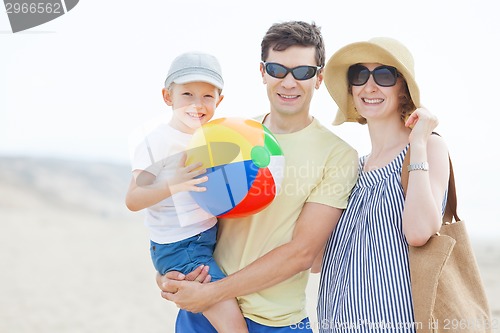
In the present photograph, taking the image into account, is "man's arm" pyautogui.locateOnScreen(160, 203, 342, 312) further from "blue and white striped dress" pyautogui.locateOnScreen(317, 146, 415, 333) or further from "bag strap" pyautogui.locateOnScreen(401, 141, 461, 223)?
"bag strap" pyautogui.locateOnScreen(401, 141, 461, 223)

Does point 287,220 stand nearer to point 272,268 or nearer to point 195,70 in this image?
point 272,268

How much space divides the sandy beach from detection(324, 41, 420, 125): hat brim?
7.41 meters

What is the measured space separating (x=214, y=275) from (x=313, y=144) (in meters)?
0.88

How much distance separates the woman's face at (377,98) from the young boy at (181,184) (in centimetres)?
80

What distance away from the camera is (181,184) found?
9.99 ft

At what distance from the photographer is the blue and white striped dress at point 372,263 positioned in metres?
2.99

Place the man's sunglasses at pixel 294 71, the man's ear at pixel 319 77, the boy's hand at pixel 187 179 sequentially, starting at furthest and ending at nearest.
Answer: the man's ear at pixel 319 77, the man's sunglasses at pixel 294 71, the boy's hand at pixel 187 179

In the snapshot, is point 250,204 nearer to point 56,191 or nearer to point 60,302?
point 60,302

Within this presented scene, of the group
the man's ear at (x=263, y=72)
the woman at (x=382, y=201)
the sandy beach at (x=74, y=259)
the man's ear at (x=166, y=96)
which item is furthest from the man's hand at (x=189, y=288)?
the sandy beach at (x=74, y=259)

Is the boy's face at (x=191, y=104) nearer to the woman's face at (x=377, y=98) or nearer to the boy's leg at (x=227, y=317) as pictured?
the woman's face at (x=377, y=98)

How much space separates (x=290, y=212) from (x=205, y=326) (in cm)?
78

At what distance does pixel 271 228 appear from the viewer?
329 centimetres

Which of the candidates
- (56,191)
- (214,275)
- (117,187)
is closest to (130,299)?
(214,275)

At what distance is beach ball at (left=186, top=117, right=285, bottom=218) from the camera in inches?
121
